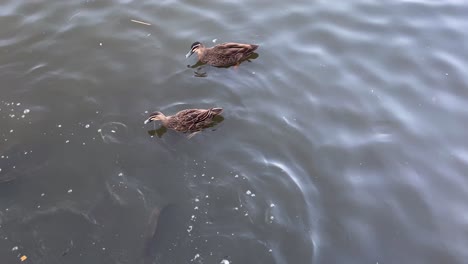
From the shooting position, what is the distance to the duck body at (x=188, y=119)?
6445 millimetres

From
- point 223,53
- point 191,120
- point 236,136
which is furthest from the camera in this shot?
point 223,53

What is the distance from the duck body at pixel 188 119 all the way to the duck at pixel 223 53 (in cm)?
121

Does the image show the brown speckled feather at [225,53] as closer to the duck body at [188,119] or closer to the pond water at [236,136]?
the pond water at [236,136]

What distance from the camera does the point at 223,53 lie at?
748 centimetres

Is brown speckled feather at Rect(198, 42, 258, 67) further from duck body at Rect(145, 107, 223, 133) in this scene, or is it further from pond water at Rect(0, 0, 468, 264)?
duck body at Rect(145, 107, 223, 133)

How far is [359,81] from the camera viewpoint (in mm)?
7598

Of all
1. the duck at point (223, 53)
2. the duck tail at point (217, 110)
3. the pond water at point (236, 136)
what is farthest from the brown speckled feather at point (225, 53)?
the duck tail at point (217, 110)

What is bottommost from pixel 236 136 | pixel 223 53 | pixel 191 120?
pixel 236 136

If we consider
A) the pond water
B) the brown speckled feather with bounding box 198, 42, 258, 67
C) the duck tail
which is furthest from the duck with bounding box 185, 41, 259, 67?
the duck tail

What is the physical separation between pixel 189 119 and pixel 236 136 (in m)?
0.71

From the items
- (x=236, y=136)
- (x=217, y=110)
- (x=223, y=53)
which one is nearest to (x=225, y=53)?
(x=223, y=53)

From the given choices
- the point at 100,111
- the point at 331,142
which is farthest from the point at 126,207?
the point at 331,142

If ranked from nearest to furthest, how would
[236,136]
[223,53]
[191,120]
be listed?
[191,120] → [236,136] → [223,53]

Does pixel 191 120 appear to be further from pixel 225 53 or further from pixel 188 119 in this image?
pixel 225 53
